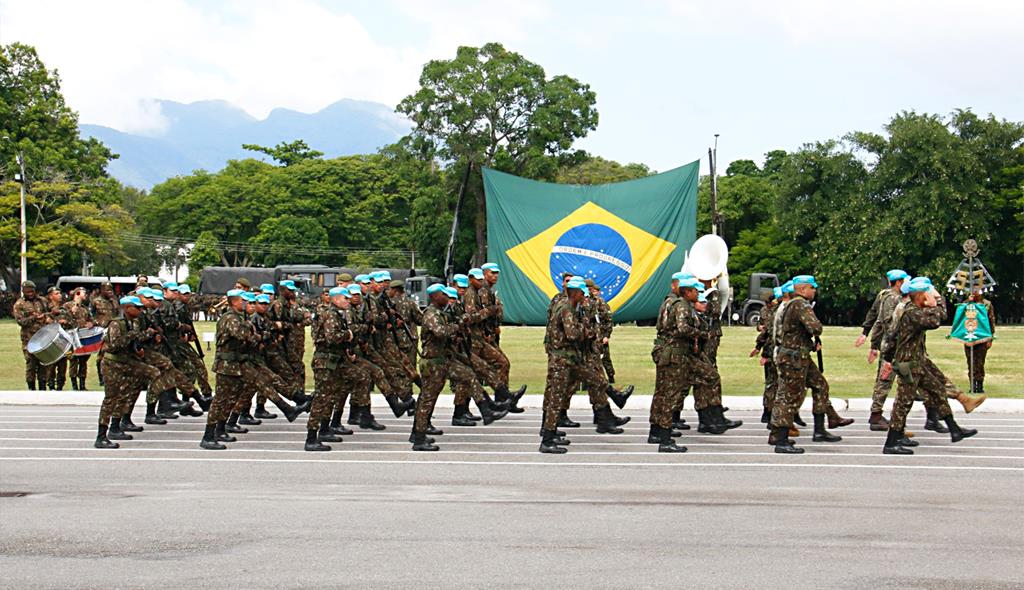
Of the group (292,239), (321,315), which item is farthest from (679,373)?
(292,239)

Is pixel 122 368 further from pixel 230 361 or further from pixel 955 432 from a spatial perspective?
pixel 955 432

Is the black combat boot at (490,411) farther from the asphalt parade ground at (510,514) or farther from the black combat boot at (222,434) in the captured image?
the black combat boot at (222,434)

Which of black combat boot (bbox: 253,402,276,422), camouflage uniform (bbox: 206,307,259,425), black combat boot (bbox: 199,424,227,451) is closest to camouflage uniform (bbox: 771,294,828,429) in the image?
camouflage uniform (bbox: 206,307,259,425)

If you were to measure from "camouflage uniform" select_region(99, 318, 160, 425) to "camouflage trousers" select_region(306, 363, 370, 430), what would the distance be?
2033 mm

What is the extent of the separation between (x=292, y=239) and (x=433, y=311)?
6341cm

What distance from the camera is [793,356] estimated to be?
11.1 metres

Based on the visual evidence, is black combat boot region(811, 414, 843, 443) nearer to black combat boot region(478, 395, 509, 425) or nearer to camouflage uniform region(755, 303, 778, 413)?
camouflage uniform region(755, 303, 778, 413)

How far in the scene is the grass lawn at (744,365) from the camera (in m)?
18.1

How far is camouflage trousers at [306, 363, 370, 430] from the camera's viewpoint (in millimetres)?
11211

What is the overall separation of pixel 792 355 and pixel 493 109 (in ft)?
141

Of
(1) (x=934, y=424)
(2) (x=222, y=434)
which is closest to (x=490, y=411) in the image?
(2) (x=222, y=434)

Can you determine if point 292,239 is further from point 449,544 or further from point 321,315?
point 449,544

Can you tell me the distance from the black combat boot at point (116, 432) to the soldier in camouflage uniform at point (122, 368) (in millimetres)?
56

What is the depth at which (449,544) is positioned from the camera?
7.09 m
